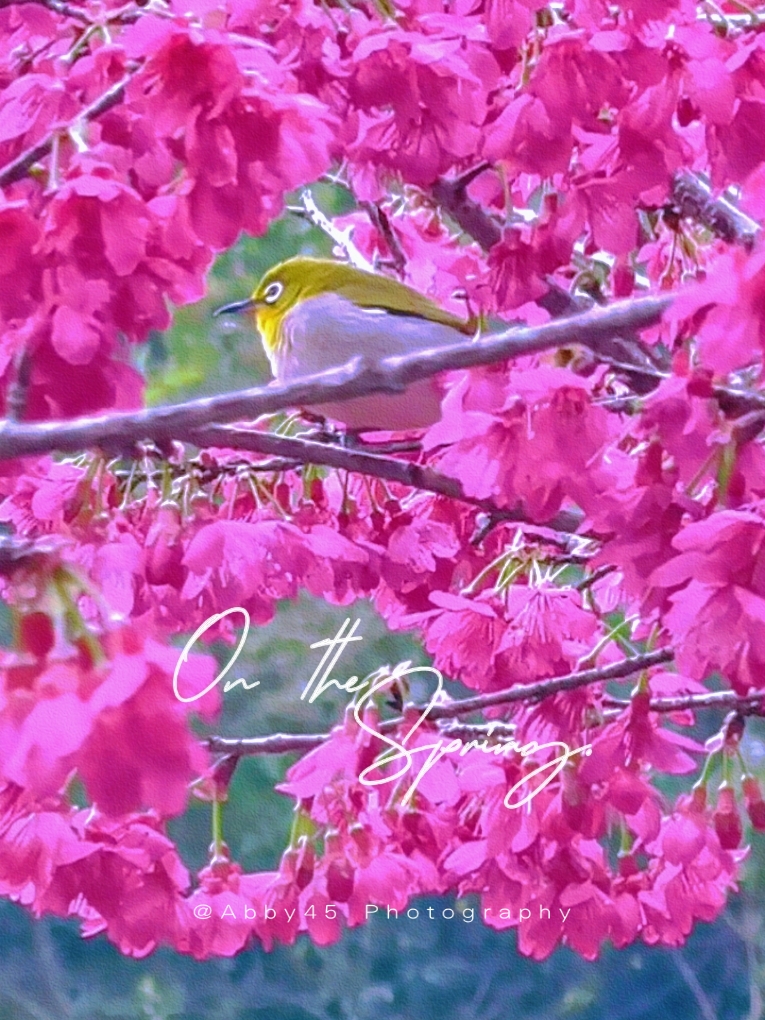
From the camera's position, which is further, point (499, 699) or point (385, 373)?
point (499, 699)

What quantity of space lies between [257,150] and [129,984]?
83 centimetres

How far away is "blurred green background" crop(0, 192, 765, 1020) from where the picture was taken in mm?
1154

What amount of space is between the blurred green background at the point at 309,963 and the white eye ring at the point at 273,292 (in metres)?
0.09

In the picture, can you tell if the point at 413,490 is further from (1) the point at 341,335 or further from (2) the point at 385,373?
(2) the point at 385,373

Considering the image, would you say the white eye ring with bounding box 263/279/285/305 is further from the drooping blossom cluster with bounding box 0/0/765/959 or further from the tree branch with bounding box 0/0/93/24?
the tree branch with bounding box 0/0/93/24

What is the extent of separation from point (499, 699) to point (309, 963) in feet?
1.61

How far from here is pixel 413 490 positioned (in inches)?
40.3

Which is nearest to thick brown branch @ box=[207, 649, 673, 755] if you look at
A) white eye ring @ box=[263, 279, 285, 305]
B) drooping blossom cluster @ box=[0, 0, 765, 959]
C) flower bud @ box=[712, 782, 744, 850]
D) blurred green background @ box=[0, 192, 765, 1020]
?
drooping blossom cluster @ box=[0, 0, 765, 959]

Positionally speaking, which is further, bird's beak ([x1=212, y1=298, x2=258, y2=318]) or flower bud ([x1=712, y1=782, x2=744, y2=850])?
bird's beak ([x1=212, y1=298, x2=258, y2=318])

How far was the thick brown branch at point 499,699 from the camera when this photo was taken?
766 mm

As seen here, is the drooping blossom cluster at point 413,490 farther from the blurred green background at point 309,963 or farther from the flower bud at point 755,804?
the blurred green background at point 309,963

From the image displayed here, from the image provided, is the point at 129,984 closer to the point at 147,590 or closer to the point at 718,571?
the point at 147,590

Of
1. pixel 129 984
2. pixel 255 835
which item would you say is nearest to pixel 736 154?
pixel 255 835
